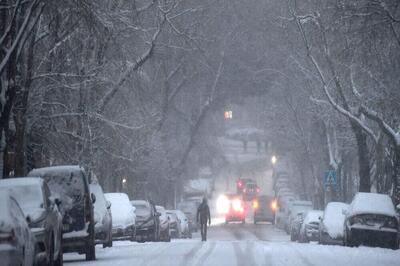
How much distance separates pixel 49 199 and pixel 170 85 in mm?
45792

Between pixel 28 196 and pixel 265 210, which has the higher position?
pixel 265 210

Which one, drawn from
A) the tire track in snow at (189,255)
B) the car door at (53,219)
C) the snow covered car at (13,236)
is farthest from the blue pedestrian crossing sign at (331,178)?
the snow covered car at (13,236)

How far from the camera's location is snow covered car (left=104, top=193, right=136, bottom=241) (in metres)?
36.8

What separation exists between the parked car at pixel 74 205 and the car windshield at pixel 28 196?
418 centimetres

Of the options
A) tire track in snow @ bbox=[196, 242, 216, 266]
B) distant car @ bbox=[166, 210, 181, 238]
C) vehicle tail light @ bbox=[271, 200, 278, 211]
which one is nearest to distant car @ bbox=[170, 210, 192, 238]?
distant car @ bbox=[166, 210, 181, 238]

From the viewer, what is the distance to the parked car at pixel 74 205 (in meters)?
24.0

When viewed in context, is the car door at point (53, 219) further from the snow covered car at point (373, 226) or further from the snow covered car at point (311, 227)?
the snow covered car at point (311, 227)

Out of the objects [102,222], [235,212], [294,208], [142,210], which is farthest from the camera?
[235,212]

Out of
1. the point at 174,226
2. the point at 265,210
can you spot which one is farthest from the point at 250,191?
the point at 174,226

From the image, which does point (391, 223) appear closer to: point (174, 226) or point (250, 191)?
point (174, 226)

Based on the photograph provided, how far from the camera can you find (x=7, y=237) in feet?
47.7

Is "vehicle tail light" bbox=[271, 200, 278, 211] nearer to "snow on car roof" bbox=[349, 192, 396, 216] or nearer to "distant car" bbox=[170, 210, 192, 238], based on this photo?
"distant car" bbox=[170, 210, 192, 238]

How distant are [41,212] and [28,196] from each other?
90 centimetres

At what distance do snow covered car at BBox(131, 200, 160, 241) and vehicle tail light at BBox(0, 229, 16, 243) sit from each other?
1033 inches
